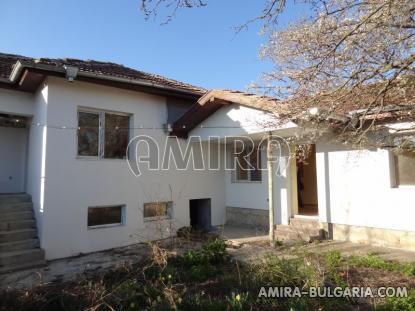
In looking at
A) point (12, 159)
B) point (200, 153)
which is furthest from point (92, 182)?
point (200, 153)

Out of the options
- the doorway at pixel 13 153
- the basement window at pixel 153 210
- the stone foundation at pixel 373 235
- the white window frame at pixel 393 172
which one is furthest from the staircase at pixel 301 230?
the doorway at pixel 13 153

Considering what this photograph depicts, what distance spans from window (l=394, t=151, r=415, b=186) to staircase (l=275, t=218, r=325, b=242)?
103 inches

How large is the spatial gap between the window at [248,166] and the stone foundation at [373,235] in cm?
354

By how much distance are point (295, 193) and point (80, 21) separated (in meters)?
8.42

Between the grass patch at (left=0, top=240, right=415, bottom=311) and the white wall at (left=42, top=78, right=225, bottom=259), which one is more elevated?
the white wall at (left=42, top=78, right=225, bottom=259)

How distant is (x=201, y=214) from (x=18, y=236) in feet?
21.6

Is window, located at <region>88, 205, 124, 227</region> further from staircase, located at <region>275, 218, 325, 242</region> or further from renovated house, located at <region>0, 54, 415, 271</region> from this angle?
staircase, located at <region>275, 218, 325, 242</region>

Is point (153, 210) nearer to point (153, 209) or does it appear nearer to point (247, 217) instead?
point (153, 209)

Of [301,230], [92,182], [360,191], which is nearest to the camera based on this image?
[360,191]

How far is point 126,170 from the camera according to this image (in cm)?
1035

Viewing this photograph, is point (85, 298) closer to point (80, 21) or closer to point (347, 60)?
point (80, 21)

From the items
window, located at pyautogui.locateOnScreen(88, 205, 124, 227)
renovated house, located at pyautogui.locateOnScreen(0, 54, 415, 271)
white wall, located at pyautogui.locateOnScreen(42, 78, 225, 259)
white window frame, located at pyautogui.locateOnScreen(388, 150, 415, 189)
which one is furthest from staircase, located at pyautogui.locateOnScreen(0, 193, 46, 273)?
white window frame, located at pyautogui.locateOnScreen(388, 150, 415, 189)

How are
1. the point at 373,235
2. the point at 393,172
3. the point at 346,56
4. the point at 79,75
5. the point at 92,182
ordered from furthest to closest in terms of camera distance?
the point at 92,182
the point at 373,235
the point at 79,75
the point at 393,172
the point at 346,56

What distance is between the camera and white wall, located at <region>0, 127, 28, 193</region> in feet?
34.2
